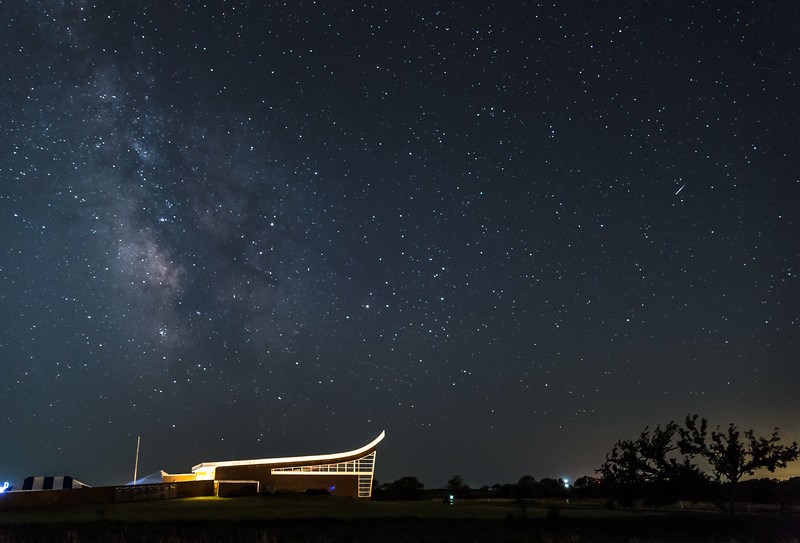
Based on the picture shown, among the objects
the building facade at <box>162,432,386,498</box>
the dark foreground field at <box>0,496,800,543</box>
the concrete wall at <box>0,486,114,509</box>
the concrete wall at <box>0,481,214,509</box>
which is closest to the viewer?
the dark foreground field at <box>0,496,800,543</box>

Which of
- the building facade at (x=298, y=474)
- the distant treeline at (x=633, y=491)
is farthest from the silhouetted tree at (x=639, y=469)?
the building facade at (x=298, y=474)

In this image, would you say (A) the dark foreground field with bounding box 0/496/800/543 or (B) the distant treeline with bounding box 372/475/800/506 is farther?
(B) the distant treeline with bounding box 372/475/800/506

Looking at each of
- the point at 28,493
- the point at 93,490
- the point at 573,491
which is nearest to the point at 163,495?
the point at 93,490

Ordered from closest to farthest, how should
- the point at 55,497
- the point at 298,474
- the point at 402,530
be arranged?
the point at 402,530, the point at 55,497, the point at 298,474

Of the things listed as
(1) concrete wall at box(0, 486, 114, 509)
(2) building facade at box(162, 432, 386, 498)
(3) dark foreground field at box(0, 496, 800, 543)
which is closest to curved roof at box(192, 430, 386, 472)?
(2) building facade at box(162, 432, 386, 498)

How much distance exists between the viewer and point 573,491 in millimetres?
80438

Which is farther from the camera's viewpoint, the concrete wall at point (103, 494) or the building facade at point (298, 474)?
the building facade at point (298, 474)

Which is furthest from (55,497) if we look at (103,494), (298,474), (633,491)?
(633,491)

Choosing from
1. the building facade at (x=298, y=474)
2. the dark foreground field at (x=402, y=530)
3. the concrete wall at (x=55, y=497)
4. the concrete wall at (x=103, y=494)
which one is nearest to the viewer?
the dark foreground field at (x=402, y=530)

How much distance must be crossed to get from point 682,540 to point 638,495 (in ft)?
70.5

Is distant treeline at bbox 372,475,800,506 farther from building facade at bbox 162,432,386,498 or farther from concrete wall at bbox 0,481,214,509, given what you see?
concrete wall at bbox 0,481,214,509

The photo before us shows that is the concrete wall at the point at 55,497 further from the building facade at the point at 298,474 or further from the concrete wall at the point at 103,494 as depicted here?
the building facade at the point at 298,474

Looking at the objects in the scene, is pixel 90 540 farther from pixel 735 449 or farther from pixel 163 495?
pixel 735 449

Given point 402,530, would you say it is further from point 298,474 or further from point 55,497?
point 298,474
